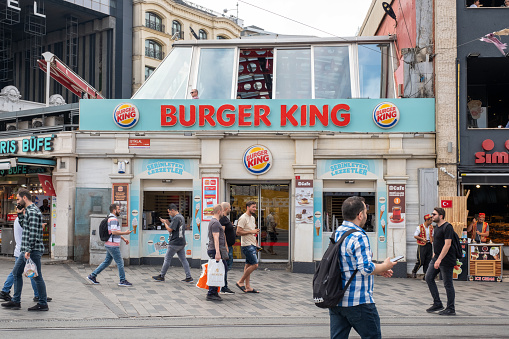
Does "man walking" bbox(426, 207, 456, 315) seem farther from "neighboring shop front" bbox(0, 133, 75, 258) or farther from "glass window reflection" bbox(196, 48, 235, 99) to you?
"neighboring shop front" bbox(0, 133, 75, 258)

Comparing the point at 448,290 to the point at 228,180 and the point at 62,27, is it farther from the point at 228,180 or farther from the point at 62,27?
the point at 62,27

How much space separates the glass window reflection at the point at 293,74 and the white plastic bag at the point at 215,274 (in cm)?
698

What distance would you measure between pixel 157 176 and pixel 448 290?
27.7 feet

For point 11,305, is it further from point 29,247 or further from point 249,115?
point 249,115

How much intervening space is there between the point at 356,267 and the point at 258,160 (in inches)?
383

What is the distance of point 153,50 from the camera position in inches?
2000

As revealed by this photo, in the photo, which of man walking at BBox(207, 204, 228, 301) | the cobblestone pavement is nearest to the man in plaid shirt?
the cobblestone pavement

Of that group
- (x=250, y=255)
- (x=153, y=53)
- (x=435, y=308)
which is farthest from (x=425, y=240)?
(x=153, y=53)

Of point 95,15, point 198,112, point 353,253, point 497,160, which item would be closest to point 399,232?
point 497,160

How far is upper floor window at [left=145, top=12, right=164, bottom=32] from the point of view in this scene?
5025 cm

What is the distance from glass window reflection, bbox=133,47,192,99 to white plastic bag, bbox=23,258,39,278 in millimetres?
8224

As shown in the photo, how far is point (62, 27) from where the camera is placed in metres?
49.1

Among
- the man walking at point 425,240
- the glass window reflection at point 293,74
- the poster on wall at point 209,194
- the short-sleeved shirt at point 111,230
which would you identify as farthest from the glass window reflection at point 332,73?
the short-sleeved shirt at point 111,230

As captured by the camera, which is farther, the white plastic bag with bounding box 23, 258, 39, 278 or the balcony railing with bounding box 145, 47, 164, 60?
the balcony railing with bounding box 145, 47, 164, 60
